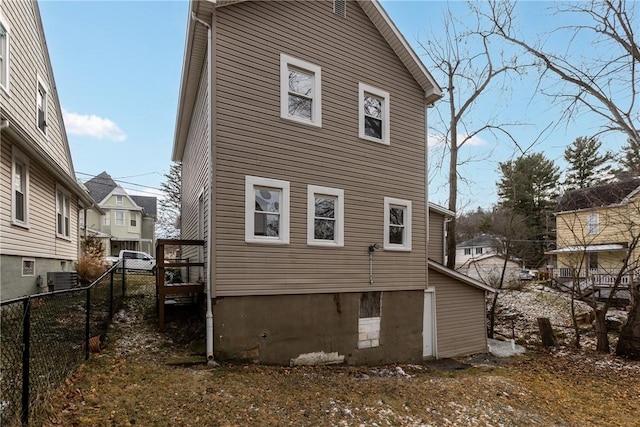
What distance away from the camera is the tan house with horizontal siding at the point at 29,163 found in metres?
8.33

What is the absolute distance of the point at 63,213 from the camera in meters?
13.1

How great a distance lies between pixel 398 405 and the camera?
19.7ft

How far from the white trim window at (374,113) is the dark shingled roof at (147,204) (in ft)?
116

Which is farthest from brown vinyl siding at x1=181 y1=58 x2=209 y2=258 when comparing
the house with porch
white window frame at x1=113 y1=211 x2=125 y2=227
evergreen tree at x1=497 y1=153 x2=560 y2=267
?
evergreen tree at x1=497 y1=153 x2=560 y2=267

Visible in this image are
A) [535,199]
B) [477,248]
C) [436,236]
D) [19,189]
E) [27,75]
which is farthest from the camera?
[477,248]

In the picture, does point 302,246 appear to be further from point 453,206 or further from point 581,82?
point 453,206

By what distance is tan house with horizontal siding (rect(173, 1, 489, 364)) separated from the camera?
301 inches

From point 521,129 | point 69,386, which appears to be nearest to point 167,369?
point 69,386

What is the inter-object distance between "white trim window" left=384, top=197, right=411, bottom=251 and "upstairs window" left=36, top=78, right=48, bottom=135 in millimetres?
10117

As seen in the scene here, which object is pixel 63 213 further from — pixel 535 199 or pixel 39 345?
pixel 535 199

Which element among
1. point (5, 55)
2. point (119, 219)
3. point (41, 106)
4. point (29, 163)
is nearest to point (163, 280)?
point (29, 163)

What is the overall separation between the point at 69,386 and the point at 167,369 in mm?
1672

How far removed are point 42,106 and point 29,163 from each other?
284 centimetres

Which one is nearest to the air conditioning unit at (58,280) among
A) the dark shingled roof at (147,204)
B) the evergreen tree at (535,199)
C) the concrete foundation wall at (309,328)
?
the concrete foundation wall at (309,328)
